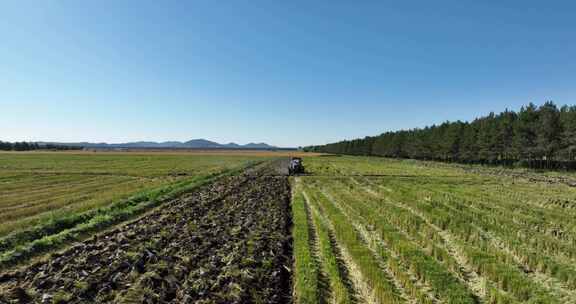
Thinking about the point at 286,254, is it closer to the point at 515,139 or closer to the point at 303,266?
the point at 303,266

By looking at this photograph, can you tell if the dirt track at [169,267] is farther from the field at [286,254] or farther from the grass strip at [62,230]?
the grass strip at [62,230]

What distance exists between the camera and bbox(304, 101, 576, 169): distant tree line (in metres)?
43.8

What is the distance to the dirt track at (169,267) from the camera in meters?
6.00

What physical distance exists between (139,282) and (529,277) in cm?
965

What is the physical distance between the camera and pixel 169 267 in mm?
7383

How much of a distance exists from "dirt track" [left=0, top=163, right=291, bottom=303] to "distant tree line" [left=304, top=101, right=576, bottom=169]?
5248cm

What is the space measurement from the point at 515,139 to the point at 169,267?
61.6 m

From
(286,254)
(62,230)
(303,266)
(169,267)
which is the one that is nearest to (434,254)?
(303,266)

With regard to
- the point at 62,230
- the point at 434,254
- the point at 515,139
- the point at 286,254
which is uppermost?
the point at 515,139

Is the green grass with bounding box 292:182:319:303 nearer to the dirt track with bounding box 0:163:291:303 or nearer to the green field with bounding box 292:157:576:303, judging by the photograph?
the green field with bounding box 292:157:576:303

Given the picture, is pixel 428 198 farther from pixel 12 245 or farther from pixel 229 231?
pixel 12 245

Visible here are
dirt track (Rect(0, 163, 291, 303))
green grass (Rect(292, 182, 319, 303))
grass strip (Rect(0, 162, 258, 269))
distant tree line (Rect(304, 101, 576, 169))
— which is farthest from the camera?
distant tree line (Rect(304, 101, 576, 169))

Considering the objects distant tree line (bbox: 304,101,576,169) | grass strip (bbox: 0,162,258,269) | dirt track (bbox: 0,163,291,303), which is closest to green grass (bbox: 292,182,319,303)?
dirt track (bbox: 0,163,291,303)

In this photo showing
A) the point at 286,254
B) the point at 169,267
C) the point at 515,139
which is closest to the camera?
the point at 169,267
